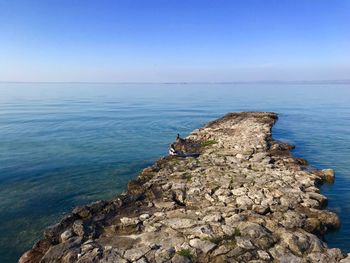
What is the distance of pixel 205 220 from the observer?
15.1 meters

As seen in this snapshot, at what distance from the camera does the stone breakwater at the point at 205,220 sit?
12727mm

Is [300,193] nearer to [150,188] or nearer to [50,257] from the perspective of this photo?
[150,188]

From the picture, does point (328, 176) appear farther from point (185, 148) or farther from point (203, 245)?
point (203, 245)

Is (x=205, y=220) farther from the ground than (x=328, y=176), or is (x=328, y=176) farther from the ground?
(x=205, y=220)

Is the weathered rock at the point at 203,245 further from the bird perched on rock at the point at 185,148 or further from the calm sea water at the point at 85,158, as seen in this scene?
the bird perched on rock at the point at 185,148

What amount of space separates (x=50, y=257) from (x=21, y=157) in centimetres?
2191

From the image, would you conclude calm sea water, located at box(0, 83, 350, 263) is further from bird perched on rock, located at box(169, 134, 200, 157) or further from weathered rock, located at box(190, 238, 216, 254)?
weathered rock, located at box(190, 238, 216, 254)

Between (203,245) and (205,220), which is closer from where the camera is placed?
(203,245)

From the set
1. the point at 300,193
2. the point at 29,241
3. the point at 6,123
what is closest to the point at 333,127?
the point at 300,193

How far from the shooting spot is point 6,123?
179ft

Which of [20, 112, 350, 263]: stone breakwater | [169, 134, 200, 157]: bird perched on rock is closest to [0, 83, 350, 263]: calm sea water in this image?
[20, 112, 350, 263]: stone breakwater

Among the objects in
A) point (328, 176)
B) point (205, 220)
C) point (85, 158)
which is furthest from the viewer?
point (85, 158)

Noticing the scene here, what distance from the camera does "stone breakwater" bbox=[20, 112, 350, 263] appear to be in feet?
41.8

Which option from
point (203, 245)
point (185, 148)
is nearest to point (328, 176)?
point (185, 148)
